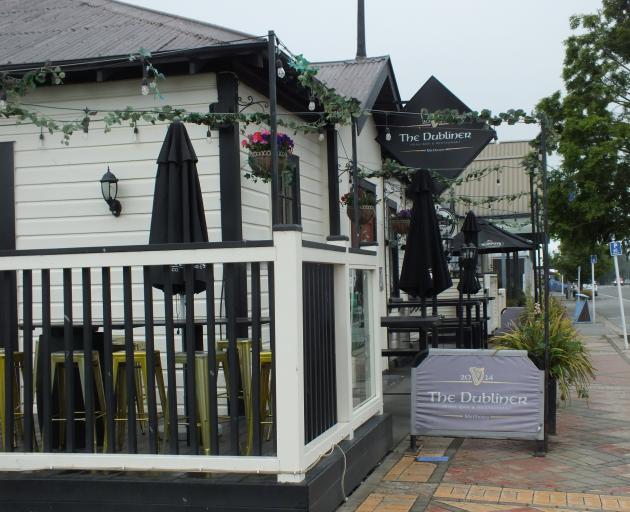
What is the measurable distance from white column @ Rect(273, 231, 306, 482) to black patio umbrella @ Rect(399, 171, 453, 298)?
15.2 feet

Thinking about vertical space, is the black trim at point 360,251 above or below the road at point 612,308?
above

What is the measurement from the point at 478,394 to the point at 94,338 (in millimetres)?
3113

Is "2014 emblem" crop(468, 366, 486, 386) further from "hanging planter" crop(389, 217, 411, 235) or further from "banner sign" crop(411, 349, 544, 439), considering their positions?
"hanging planter" crop(389, 217, 411, 235)

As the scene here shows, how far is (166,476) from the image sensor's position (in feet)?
14.8

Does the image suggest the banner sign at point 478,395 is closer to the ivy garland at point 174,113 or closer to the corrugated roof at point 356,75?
the ivy garland at point 174,113

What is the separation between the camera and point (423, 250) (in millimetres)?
8859

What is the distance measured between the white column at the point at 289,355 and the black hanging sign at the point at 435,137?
17.5 ft

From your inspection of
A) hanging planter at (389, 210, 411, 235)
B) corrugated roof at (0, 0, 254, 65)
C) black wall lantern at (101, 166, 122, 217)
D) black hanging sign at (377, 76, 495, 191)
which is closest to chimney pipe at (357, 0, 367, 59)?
hanging planter at (389, 210, 411, 235)

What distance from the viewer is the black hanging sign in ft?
31.5

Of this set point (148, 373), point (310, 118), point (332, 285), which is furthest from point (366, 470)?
point (310, 118)

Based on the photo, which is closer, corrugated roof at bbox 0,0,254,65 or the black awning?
corrugated roof at bbox 0,0,254,65

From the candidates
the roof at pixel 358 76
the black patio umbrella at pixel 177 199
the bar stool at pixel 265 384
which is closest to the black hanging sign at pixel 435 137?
the roof at pixel 358 76

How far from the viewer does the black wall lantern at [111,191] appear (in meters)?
7.27

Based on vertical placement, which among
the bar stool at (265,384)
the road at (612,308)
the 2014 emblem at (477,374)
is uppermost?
the bar stool at (265,384)
